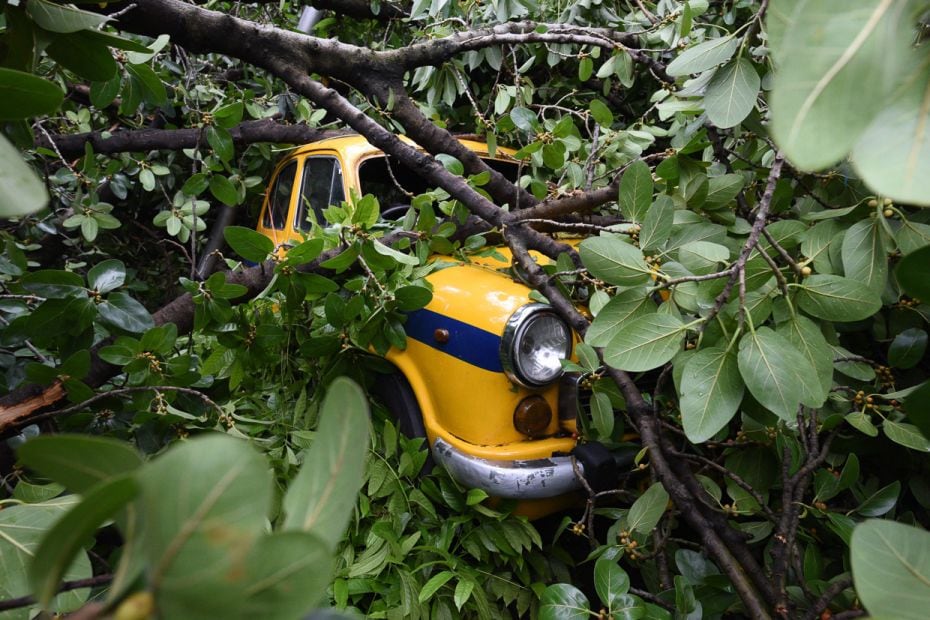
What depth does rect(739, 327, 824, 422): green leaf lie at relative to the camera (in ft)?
2.70

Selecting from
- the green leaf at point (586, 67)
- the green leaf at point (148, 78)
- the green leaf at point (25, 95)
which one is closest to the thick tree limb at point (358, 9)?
the green leaf at point (586, 67)

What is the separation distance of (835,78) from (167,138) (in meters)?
3.10

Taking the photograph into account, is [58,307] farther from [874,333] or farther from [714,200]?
[874,333]

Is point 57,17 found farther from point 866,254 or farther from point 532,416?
point 532,416

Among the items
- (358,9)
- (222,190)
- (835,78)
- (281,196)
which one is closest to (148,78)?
(222,190)

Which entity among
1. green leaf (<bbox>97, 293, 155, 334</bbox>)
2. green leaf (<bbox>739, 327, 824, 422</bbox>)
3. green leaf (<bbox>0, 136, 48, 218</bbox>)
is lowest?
green leaf (<bbox>97, 293, 155, 334</bbox>)

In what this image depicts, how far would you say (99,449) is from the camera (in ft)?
1.00

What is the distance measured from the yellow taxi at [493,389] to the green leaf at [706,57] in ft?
2.69

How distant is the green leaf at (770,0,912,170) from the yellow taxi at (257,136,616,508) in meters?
1.44

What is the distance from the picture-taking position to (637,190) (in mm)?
1268

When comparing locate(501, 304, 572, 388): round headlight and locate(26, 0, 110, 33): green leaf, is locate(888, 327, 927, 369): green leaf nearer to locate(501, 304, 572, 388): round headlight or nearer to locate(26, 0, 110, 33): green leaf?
locate(501, 304, 572, 388): round headlight

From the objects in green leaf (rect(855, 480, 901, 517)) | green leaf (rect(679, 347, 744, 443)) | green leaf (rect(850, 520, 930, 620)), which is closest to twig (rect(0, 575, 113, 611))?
green leaf (rect(850, 520, 930, 620))

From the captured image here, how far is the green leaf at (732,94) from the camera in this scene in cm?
108

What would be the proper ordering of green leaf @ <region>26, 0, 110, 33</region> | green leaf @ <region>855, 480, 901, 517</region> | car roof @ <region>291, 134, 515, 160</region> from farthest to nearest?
1. car roof @ <region>291, 134, 515, 160</region>
2. green leaf @ <region>855, 480, 901, 517</region>
3. green leaf @ <region>26, 0, 110, 33</region>
